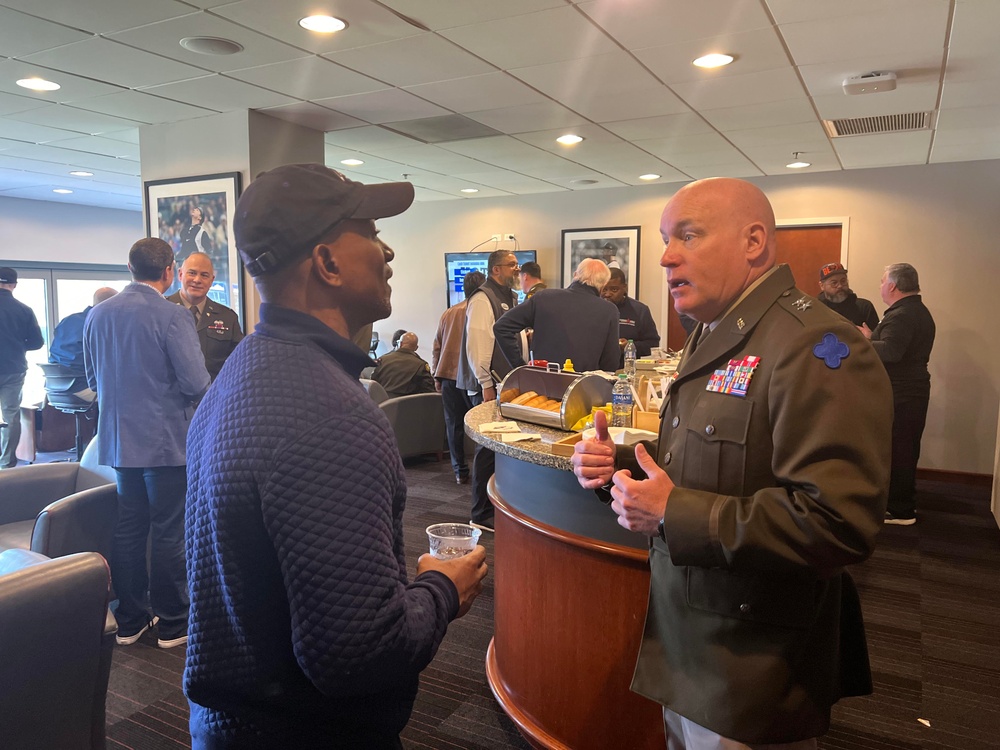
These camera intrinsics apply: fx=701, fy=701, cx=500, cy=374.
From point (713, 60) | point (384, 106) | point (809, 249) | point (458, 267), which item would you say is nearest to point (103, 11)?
point (384, 106)

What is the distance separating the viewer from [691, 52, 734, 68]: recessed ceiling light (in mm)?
3627

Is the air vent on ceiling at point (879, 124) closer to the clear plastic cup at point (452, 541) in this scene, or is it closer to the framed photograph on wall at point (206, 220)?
the framed photograph on wall at point (206, 220)

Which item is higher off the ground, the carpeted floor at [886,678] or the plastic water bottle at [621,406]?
the plastic water bottle at [621,406]

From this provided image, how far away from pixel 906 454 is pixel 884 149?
→ 2.64 metres

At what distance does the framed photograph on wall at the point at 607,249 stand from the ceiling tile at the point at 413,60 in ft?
13.9

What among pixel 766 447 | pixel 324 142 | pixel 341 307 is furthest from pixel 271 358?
pixel 324 142

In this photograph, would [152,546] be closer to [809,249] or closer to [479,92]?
[479,92]

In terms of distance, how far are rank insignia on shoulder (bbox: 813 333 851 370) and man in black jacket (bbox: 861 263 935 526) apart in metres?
4.24

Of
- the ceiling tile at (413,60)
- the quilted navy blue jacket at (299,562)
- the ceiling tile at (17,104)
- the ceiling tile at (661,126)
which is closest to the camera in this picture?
the quilted navy blue jacket at (299,562)

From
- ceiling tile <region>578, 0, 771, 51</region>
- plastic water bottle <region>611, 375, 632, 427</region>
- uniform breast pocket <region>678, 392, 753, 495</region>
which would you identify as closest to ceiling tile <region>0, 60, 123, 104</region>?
ceiling tile <region>578, 0, 771, 51</region>

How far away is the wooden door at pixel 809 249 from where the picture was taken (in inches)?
279

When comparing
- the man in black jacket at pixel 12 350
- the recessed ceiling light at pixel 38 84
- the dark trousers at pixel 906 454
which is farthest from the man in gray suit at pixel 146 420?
the dark trousers at pixel 906 454

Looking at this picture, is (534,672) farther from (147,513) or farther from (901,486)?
(901,486)

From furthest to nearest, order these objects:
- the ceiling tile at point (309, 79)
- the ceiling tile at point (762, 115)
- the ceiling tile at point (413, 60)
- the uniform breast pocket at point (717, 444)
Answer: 1. the ceiling tile at point (762, 115)
2. the ceiling tile at point (309, 79)
3. the ceiling tile at point (413, 60)
4. the uniform breast pocket at point (717, 444)
